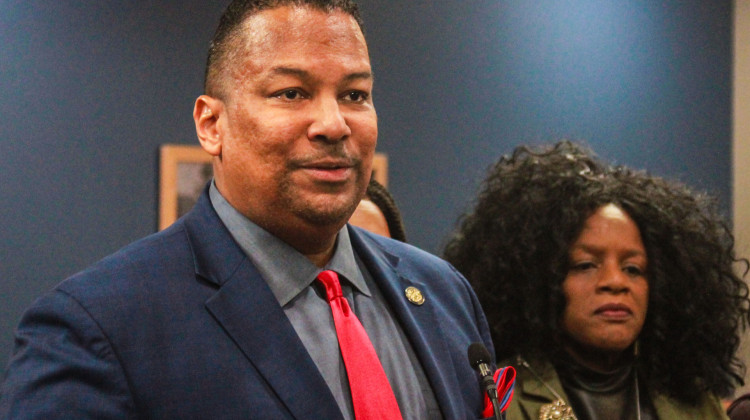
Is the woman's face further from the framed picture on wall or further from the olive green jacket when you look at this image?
the framed picture on wall

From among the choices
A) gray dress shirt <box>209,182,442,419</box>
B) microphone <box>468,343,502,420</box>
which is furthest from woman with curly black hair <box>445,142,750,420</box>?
gray dress shirt <box>209,182,442,419</box>

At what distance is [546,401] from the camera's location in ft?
7.72

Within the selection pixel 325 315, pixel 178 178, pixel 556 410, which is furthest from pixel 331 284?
pixel 178 178

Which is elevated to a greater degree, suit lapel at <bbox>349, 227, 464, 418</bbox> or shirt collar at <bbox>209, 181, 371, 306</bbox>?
shirt collar at <bbox>209, 181, 371, 306</bbox>

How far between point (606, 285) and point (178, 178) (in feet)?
5.62

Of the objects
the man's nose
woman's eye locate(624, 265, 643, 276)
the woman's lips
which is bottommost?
the woman's lips

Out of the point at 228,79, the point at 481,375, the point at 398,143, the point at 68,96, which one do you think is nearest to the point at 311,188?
the point at 228,79

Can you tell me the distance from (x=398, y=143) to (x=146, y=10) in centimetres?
114

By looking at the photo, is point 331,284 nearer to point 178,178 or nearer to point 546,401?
point 546,401

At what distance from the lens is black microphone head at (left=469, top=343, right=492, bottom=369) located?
1609 millimetres

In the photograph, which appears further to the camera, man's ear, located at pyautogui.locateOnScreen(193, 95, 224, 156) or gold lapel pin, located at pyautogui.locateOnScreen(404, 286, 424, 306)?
Result: gold lapel pin, located at pyautogui.locateOnScreen(404, 286, 424, 306)

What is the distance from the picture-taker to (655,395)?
2451 mm

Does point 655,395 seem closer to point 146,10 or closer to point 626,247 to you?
point 626,247

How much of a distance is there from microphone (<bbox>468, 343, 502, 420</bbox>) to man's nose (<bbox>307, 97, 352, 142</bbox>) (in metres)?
0.47
